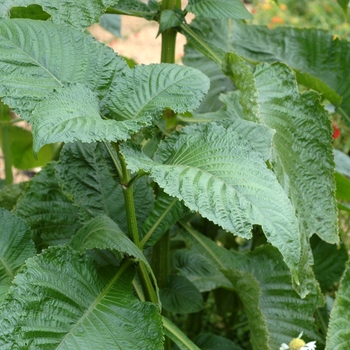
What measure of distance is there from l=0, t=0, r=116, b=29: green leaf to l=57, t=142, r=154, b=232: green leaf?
8.1 inches

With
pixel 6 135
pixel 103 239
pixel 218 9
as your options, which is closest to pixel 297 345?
pixel 103 239

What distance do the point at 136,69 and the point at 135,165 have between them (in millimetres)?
195

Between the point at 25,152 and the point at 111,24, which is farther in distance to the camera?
the point at 25,152

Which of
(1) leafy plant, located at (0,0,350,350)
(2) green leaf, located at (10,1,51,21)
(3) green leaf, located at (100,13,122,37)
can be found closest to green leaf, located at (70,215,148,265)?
(1) leafy plant, located at (0,0,350,350)

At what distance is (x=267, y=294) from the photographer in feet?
3.58

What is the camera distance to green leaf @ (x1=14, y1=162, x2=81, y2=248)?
1023 millimetres

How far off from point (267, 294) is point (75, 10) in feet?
1.97

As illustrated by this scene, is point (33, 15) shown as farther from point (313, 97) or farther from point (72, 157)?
point (313, 97)

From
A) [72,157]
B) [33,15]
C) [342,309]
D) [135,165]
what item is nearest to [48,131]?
[135,165]

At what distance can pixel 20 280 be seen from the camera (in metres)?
0.70

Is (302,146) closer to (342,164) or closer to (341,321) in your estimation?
(341,321)

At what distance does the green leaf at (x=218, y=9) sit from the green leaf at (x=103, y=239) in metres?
0.40

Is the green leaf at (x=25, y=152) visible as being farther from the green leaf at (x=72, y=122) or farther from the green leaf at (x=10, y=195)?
the green leaf at (x=72, y=122)

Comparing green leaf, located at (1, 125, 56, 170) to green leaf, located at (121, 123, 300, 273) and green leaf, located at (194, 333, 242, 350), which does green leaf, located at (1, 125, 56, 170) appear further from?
green leaf, located at (121, 123, 300, 273)
